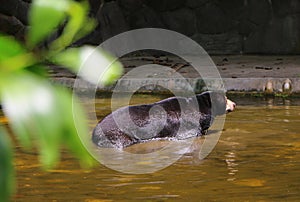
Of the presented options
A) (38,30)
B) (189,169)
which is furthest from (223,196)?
(38,30)

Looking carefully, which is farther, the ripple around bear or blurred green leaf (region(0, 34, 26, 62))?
the ripple around bear

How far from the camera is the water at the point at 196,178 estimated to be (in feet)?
12.5

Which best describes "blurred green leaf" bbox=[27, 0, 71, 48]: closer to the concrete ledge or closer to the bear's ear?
the bear's ear

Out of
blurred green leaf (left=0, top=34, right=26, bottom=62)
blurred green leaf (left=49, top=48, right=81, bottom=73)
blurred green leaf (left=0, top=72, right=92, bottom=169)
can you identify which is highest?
blurred green leaf (left=0, top=34, right=26, bottom=62)

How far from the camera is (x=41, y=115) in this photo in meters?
0.35

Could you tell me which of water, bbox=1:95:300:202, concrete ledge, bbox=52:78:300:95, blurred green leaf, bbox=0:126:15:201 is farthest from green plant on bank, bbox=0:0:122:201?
concrete ledge, bbox=52:78:300:95

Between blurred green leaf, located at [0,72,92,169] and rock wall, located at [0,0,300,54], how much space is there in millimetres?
11641

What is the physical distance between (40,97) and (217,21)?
485 inches

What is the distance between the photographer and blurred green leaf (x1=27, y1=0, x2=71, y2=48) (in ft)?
1.20

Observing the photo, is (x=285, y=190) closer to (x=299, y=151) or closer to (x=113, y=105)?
(x=299, y=151)

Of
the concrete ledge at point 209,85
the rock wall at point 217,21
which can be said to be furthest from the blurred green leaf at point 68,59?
the rock wall at point 217,21

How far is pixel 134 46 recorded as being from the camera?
12539 millimetres

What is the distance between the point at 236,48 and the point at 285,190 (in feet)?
28.0

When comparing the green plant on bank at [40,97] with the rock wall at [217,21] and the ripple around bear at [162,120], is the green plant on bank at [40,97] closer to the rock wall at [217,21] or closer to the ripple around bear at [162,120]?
the ripple around bear at [162,120]
